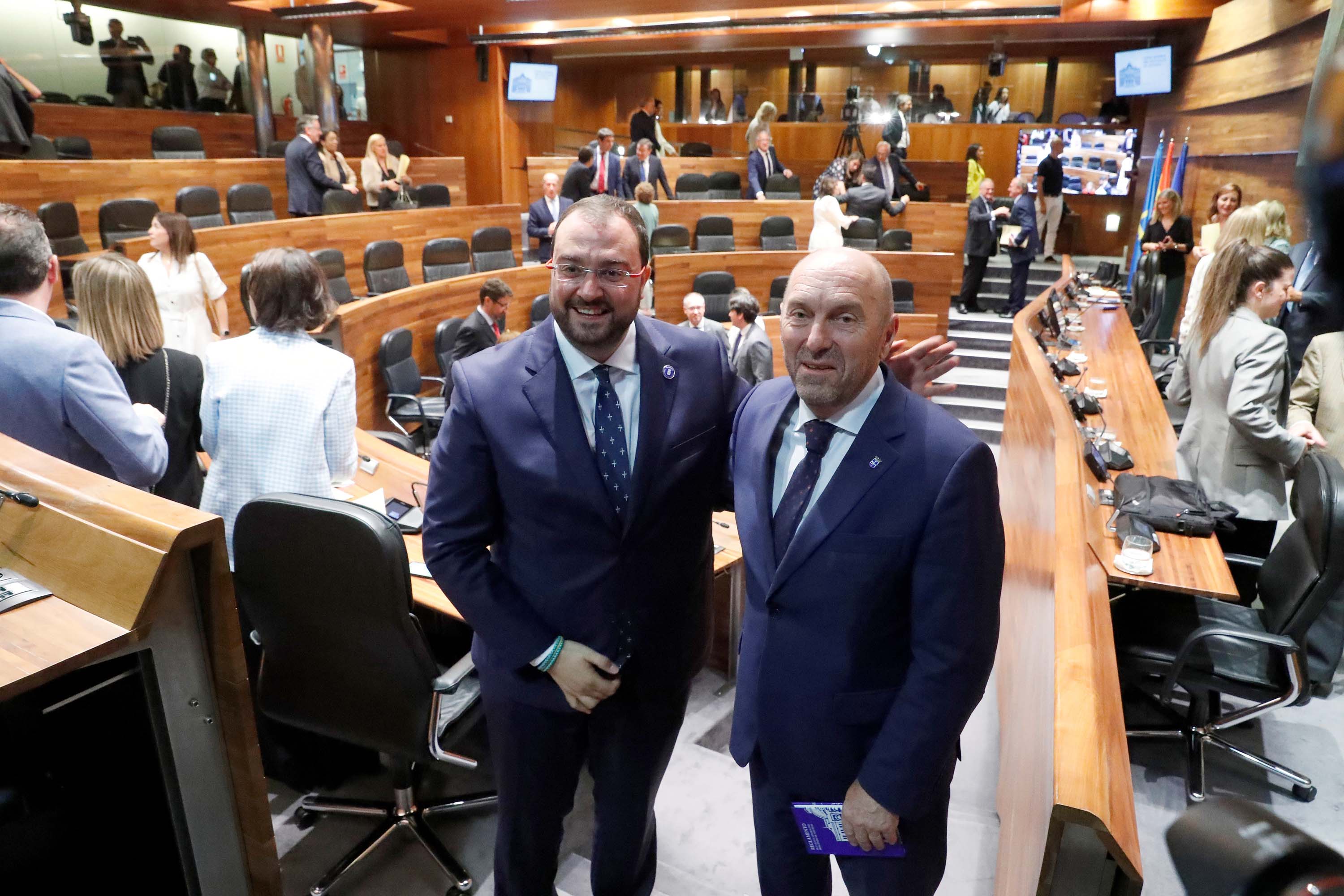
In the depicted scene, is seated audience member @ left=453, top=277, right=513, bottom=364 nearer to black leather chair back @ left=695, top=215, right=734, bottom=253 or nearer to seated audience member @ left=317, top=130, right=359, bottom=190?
seated audience member @ left=317, top=130, right=359, bottom=190

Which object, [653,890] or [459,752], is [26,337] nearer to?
[459,752]

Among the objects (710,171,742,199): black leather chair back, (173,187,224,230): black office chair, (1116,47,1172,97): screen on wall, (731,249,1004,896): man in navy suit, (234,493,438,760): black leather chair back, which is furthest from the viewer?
(710,171,742,199): black leather chair back

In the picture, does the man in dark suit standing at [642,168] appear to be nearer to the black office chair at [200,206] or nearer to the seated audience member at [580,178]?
the seated audience member at [580,178]

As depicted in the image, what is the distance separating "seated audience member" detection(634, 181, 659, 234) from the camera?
795 cm

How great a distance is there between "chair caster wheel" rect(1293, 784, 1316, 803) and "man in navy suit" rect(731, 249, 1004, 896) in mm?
1922

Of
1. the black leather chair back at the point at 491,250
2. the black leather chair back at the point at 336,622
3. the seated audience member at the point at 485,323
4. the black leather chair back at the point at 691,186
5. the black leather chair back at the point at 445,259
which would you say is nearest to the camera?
the black leather chair back at the point at 336,622

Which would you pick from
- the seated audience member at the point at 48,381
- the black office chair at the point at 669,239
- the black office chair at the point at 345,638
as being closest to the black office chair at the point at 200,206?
the black office chair at the point at 669,239

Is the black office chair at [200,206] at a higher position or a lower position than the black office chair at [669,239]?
higher

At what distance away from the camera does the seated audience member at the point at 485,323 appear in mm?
5227

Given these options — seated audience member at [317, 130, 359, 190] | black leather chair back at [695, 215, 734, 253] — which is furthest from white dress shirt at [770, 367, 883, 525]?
black leather chair back at [695, 215, 734, 253]

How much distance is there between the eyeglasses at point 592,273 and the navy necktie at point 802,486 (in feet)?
1.35

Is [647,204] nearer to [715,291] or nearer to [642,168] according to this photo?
[715,291]

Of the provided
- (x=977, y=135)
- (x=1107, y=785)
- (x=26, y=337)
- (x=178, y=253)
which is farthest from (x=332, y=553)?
(x=977, y=135)

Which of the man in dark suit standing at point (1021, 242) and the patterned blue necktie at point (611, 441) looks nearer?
the patterned blue necktie at point (611, 441)
